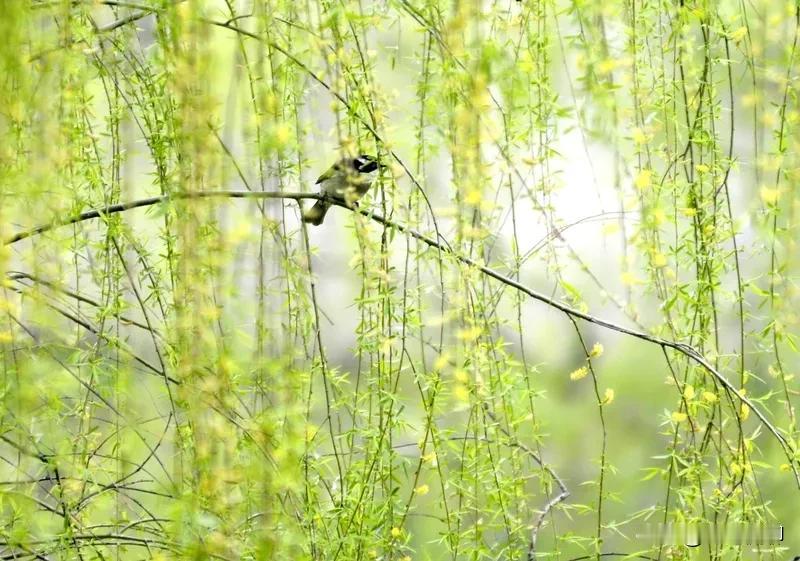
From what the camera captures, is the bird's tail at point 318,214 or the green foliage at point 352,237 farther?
the bird's tail at point 318,214

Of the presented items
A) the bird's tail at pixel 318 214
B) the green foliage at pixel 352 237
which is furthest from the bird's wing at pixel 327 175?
the green foliage at pixel 352 237

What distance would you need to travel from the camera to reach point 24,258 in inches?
58.2

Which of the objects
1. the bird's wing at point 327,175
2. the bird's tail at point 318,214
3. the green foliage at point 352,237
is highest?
the bird's wing at point 327,175

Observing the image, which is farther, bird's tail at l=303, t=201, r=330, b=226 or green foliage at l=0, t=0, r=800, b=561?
bird's tail at l=303, t=201, r=330, b=226

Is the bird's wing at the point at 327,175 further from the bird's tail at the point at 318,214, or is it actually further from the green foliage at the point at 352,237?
the green foliage at the point at 352,237

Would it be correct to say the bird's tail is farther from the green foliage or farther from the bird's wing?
the green foliage

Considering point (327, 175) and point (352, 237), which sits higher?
point (327, 175)

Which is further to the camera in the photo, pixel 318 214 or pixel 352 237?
pixel 318 214

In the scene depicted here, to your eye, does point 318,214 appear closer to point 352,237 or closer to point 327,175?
point 327,175

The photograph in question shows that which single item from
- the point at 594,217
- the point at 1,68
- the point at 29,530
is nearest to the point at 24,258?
the point at 1,68

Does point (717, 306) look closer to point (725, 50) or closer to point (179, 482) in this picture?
point (725, 50)

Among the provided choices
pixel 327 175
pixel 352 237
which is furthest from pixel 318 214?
pixel 352 237

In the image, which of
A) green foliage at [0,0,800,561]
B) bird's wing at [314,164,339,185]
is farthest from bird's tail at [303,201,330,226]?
green foliage at [0,0,800,561]

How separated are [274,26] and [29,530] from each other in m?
0.78
